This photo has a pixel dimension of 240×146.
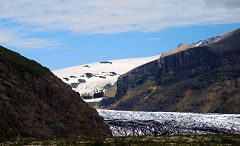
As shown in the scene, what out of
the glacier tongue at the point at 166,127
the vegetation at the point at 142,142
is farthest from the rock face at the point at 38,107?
the vegetation at the point at 142,142

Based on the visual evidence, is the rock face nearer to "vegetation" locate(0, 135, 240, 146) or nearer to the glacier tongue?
the glacier tongue

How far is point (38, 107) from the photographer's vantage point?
12775cm

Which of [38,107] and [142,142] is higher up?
[38,107]

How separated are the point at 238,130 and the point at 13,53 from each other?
78.9m

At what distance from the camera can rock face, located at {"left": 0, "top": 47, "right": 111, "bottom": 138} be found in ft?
363

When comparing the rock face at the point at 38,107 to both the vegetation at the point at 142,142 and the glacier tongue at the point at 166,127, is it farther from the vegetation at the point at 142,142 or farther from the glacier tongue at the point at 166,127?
the vegetation at the point at 142,142

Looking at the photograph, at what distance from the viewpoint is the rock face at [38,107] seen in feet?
363

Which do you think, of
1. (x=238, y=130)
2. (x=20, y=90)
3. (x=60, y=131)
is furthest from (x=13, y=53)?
(x=238, y=130)

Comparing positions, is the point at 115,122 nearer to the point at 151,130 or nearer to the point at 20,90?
the point at 151,130

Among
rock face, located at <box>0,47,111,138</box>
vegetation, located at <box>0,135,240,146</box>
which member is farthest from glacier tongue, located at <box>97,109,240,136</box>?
vegetation, located at <box>0,135,240,146</box>

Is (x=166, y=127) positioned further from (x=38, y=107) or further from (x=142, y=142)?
(x=142, y=142)

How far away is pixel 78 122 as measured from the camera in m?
137

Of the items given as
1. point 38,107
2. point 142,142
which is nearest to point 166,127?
point 38,107

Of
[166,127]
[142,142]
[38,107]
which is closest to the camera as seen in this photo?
[142,142]
